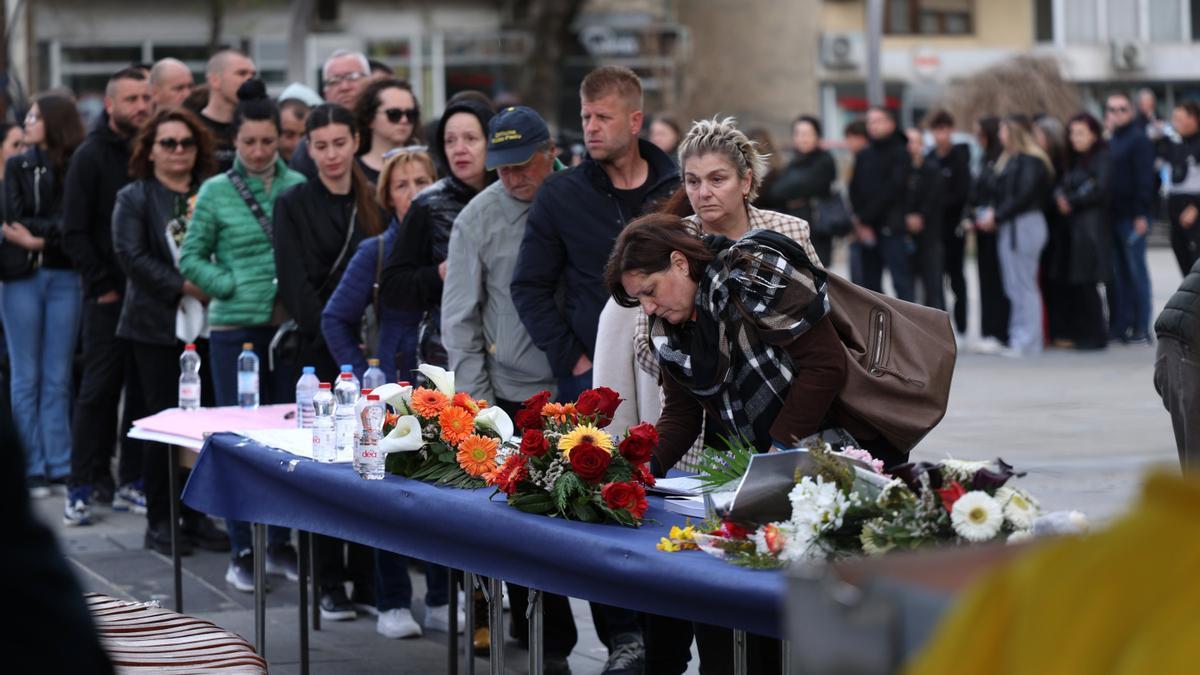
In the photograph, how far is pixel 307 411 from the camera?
238 inches

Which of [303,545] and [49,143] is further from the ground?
[49,143]

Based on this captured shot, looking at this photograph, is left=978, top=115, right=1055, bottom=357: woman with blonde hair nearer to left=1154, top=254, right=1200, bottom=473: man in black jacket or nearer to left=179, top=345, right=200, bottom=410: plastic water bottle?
Result: left=179, top=345, right=200, bottom=410: plastic water bottle

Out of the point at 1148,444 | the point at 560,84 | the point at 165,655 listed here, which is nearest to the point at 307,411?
the point at 165,655

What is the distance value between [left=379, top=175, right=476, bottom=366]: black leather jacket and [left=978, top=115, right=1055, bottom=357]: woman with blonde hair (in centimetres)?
869

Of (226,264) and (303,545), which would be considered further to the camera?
(226,264)

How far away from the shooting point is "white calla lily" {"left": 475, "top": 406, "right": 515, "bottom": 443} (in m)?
4.89

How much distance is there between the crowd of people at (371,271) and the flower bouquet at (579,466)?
293mm

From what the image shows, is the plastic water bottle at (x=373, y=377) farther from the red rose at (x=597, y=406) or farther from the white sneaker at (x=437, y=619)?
the red rose at (x=597, y=406)

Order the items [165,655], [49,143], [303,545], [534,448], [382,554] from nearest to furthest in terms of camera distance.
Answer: [165,655]
[534,448]
[303,545]
[382,554]
[49,143]

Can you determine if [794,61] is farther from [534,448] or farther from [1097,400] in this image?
[534,448]

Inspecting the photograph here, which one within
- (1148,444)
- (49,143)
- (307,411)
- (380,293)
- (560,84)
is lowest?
(1148,444)

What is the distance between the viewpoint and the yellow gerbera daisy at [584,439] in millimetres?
4242

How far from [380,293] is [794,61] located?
32188 millimetres

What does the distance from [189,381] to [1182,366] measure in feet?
13.8
